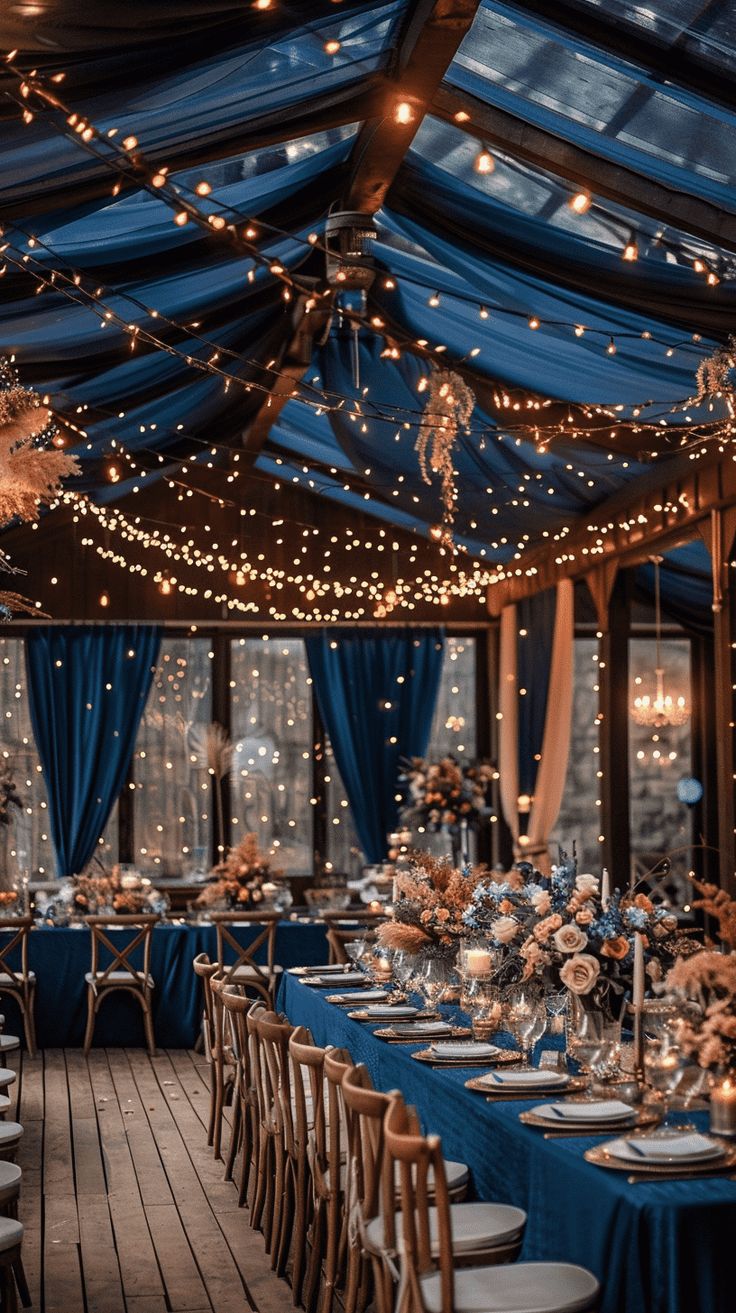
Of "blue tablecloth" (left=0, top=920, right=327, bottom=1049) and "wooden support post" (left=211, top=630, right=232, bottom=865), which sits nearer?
"blue tablecloth" (left=0, top=920, right=327, bottom=1049)

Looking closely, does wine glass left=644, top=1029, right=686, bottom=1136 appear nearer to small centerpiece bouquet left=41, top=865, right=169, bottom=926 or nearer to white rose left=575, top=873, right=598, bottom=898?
white rose left=575, top=873, right=598, bottom=898

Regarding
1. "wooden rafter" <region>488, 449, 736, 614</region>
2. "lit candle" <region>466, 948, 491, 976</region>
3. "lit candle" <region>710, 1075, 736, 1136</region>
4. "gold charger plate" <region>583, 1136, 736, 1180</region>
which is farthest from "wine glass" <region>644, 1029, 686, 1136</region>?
"wooden rafter" <region>488, 449, 736, 614</region>

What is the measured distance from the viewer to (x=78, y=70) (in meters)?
4.18

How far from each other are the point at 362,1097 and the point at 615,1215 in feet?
2.28

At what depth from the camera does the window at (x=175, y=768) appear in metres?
11.7

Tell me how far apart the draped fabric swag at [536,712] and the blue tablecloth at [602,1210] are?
21.4ft

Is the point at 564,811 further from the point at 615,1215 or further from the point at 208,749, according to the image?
the point at 615,1215

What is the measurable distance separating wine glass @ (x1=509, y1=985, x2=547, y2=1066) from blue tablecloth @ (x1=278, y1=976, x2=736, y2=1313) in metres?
0.25

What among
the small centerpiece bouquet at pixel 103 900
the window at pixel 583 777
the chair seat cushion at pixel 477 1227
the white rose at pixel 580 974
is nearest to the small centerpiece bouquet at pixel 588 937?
the white rose at pixel 580 974

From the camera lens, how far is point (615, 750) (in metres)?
9.72

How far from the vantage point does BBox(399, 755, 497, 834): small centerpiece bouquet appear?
1130 cm

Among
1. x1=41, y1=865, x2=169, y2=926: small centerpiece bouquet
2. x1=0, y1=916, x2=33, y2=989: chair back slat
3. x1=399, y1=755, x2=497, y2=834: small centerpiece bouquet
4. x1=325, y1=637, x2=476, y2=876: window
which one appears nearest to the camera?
x1=0, y1=916, x2=33, y2=989: chair back slat

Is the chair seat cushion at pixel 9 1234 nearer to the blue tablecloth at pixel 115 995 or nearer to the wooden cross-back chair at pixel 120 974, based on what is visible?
the wooden cross-back chair at pixel 120 974

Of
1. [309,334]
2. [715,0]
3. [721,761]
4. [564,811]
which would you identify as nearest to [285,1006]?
[721,761]
